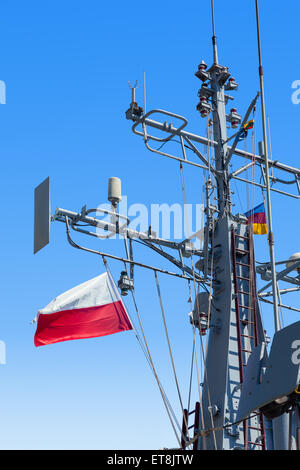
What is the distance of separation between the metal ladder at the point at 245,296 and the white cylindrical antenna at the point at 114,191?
A: 223 cm

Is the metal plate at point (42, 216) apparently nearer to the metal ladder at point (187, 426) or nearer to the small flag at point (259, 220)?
the metal ladder at point (187, 426)

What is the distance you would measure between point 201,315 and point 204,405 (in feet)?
5.33

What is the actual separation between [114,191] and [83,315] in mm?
2378

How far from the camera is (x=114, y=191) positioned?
45.6ft

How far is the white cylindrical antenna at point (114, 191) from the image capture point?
1388 centimetres

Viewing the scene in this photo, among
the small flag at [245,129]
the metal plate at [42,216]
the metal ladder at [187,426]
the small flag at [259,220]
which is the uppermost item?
the small flag at [245,129]

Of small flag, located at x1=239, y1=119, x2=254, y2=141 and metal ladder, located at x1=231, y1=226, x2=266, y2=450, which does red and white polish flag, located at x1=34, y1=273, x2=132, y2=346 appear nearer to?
metal ladder, located at x1=231, y1=226, x2=266, y2=450

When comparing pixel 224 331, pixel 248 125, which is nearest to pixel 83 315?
pixel 224 331

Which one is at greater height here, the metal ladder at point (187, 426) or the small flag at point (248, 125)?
the small flag at point (248, 125)

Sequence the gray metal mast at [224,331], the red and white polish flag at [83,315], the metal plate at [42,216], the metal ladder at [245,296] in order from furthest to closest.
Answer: the red and white polish flag at [83,315] < the metal plate at [42,216] < the metal ladder at [245,296] < the gray metal mast at [224,331]

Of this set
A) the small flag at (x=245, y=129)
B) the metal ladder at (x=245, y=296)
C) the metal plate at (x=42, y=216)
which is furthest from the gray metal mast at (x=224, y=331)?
the metal plate at (x=42, y=216)

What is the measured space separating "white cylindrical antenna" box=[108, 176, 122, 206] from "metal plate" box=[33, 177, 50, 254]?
121cm

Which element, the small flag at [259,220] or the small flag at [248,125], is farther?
the small flag at [259,220]
